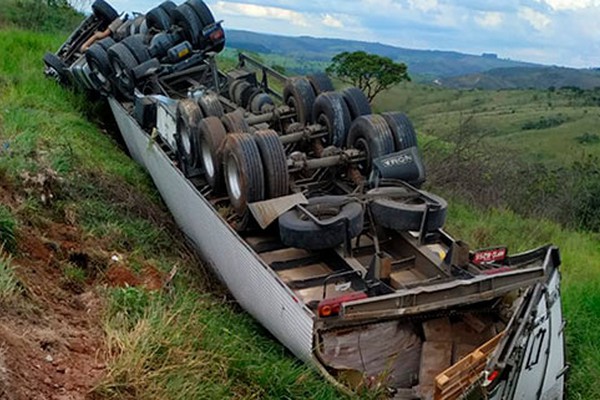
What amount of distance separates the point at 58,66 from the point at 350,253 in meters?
7.15

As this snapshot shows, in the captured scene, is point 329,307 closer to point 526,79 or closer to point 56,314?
point 56,314

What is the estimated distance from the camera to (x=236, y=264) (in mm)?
4703

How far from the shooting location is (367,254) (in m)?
5.00

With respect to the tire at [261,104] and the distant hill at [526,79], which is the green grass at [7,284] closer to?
the tire at [261,104]

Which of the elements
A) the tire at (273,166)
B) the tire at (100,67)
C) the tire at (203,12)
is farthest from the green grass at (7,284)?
the tire at (203,12)

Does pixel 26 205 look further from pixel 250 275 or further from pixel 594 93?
pixel 594 93

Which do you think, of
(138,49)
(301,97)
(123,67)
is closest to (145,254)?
(301,97)

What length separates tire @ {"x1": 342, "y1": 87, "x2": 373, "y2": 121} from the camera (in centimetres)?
671

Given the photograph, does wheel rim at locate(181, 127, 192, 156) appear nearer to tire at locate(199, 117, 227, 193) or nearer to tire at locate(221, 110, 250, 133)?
tire at locate(199, 117, 227, 193)

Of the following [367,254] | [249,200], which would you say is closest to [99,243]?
[249,200]

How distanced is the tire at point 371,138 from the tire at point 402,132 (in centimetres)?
5

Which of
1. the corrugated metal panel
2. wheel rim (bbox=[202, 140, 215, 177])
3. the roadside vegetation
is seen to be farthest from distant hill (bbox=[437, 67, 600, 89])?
wheel rim (bbox=[202, 140, 215, 177])

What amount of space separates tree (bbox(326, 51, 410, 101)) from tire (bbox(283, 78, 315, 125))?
1520 cm

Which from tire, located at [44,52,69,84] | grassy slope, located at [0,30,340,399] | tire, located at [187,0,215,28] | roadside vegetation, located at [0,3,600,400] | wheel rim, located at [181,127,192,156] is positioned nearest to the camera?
grassy slope, located at [0,30,340,399]
